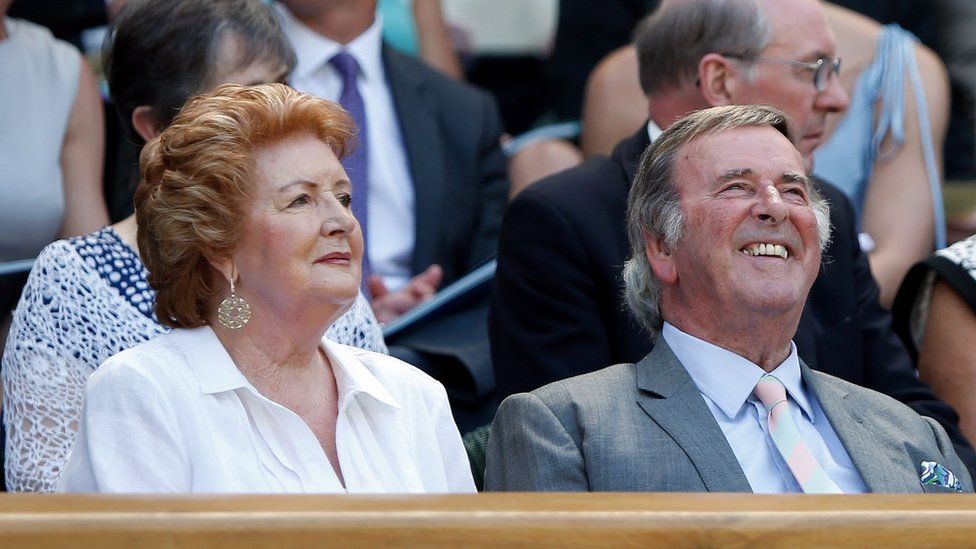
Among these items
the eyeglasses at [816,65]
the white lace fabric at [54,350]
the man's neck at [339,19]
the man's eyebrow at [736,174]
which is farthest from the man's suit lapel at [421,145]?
the man's eyebrow at [736,174]

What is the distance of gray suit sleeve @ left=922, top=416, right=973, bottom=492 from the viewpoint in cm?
288

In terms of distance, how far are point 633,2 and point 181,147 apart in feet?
9.76

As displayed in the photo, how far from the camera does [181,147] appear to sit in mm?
2648

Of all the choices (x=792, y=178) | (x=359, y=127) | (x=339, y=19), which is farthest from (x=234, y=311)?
(x=339, y=19)

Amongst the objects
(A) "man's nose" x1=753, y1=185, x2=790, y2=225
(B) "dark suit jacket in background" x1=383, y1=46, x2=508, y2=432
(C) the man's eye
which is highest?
(C) the man's eye

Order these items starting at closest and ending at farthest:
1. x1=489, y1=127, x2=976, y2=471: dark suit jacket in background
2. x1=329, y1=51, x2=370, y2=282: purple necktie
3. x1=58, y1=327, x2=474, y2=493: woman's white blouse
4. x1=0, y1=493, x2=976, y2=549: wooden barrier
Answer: x1=0, y1=493, x2=976, y2=549: wooden barrier
x1=58, y1=327, x2=474, y2=493: woman's white blouse
x1=489, y1=127, x2=976, y2=471: dark suit jacket in background
x1=329, y1=51, x2=370, y2=282: purple necktie

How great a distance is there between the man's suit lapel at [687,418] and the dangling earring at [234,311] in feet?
2.23

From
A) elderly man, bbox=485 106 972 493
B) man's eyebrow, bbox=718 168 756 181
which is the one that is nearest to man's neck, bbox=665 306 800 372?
elderly man, bbox=485 106 972 493

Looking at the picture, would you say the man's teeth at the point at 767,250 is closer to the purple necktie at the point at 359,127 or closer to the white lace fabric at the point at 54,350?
the white lace fabric at the point at 54,350

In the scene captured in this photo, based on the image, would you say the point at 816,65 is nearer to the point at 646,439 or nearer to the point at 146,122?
the point at 646,439

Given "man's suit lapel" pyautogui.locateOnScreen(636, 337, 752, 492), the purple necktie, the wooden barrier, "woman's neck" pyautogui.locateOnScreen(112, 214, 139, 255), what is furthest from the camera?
the purple necktie

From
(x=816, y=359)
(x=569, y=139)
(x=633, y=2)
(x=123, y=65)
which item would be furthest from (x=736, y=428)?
(x=633, y=2)

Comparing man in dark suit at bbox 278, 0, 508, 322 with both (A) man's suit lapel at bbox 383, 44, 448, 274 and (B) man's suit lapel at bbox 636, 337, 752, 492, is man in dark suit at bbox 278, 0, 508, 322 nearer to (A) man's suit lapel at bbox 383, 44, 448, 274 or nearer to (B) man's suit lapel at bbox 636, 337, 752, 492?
(A) man's suit lapel at bbox 383, 44, 448, 274

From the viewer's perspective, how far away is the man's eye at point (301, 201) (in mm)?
2664
